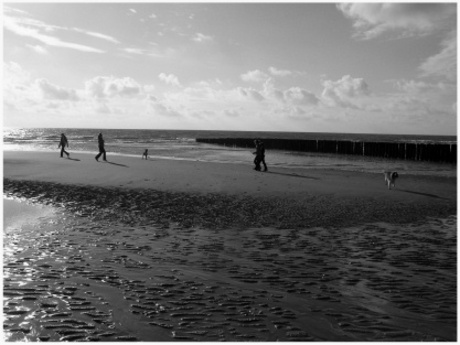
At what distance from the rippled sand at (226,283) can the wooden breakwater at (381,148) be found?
3084cm

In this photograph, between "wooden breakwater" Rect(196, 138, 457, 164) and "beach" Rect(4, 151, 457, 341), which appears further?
"wooden breakwater" Rect(196, 138, 457, 164)

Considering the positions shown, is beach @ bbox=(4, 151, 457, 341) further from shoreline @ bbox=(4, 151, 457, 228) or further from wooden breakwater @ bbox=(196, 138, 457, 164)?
wooden breakwater @ bbox=(196, 138, 457, 164)

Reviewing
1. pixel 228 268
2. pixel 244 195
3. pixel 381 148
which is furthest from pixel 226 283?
pixel 381 148

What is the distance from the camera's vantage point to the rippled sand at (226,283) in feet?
13.6

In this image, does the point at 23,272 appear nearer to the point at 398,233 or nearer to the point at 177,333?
the point at 177,333

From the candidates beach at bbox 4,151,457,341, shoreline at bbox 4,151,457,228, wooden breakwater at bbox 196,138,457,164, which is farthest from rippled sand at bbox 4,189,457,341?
wooden breakwater at bbox 196,138,457,164

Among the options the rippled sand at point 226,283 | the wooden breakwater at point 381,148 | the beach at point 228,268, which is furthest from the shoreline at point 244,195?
the wooden breakwater at point 381,148

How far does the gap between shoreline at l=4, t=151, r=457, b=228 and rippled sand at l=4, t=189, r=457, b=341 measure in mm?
1300

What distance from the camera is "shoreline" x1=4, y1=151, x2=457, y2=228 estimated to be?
1005 centimetres

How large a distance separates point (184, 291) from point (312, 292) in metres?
1.81

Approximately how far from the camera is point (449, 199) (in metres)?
12.9

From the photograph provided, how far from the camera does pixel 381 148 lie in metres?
41.5

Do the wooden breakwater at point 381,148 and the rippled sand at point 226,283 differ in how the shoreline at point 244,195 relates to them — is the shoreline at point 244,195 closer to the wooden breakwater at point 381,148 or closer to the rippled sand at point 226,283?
the rippled sand at point 226,283

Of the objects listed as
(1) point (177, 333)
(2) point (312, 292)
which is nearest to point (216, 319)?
(1) point (177, 333)
